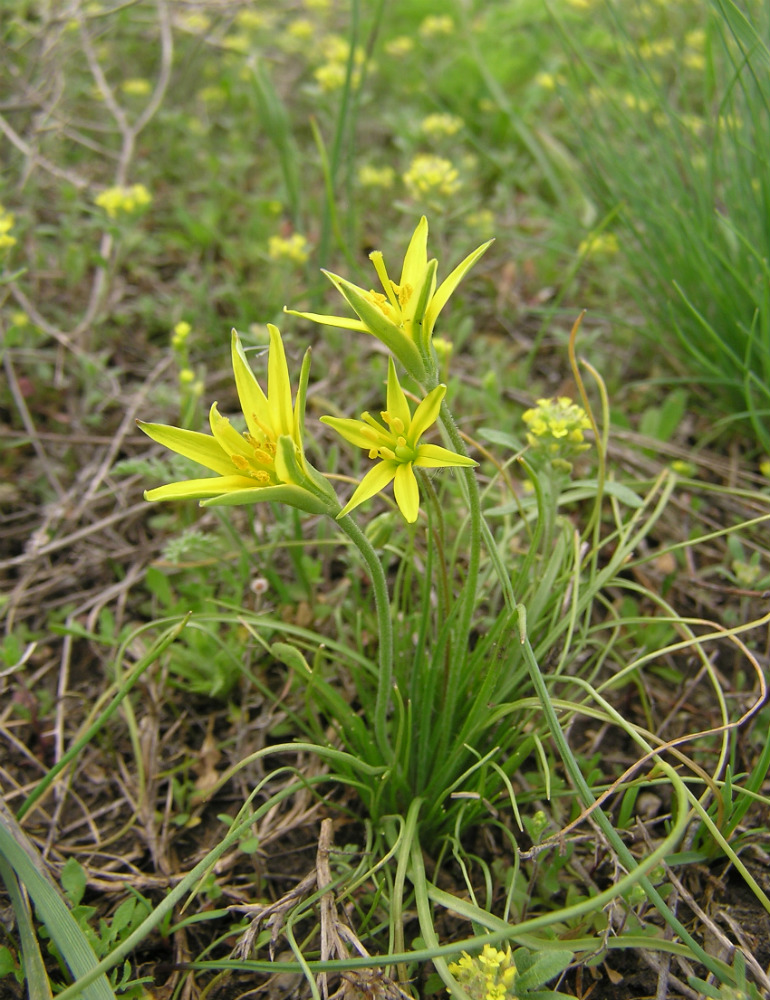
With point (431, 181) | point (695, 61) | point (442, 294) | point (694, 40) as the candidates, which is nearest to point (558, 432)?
point (442, 294)

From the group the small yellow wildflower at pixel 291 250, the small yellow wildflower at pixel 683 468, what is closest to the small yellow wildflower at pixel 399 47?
the small yellow wildflower at pixel 291 250

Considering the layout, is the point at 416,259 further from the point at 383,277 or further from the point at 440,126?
the point at 440,126

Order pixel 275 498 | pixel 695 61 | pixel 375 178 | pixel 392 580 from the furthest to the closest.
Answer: pixel 695 61, pixel 375 178, pixel 392 580, pixel 275 498

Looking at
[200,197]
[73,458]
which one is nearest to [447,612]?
[73,458]

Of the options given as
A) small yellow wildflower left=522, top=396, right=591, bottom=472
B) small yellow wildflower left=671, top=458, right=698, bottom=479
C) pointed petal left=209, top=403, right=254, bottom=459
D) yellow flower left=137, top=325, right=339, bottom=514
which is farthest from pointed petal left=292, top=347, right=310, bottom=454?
small yellow wildflower left=671, top=458, right=698, bottom=479

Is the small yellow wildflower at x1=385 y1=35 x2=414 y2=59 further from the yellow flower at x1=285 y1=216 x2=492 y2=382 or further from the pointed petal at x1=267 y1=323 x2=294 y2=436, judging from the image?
the pointed petal at x1=267 y1=323 x2=294 y2=436

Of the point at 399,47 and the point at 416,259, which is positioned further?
the point at 399,47

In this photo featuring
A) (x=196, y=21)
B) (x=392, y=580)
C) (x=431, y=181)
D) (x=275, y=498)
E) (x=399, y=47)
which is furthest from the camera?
(x=196, y=21)

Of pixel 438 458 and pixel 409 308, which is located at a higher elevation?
pixel 409 308
